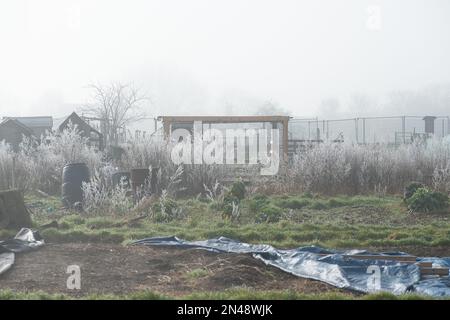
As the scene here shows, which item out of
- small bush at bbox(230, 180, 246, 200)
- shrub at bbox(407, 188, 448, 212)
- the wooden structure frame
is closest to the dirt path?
small bush at bbox(230, 180, 246, 200)

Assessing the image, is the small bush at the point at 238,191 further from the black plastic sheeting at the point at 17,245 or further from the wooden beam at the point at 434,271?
the wooden beam at the point at 434,271

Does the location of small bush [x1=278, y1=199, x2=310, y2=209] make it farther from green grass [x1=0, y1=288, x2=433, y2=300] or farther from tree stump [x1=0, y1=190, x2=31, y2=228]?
green grass [x1=0, y1=288, x2=433, y2=300]

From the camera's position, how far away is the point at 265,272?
5.38m

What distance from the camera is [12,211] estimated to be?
8141mm

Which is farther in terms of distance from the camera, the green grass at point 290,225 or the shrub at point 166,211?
the shrub at point 166,211

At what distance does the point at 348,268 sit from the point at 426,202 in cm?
424

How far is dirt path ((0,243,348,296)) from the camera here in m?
4.87

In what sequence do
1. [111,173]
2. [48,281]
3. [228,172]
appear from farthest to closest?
1. [228,172]
2. [111,173]
3. [48,281]

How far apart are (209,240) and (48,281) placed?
2.50 metres

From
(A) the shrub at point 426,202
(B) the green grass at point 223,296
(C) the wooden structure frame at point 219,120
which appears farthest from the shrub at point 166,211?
(C) the wooden structure frame at point 219,120

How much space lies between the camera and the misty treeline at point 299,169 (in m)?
12.0

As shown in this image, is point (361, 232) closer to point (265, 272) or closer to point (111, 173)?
point (265, 272)

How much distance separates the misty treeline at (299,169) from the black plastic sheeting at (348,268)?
16.9 ft
